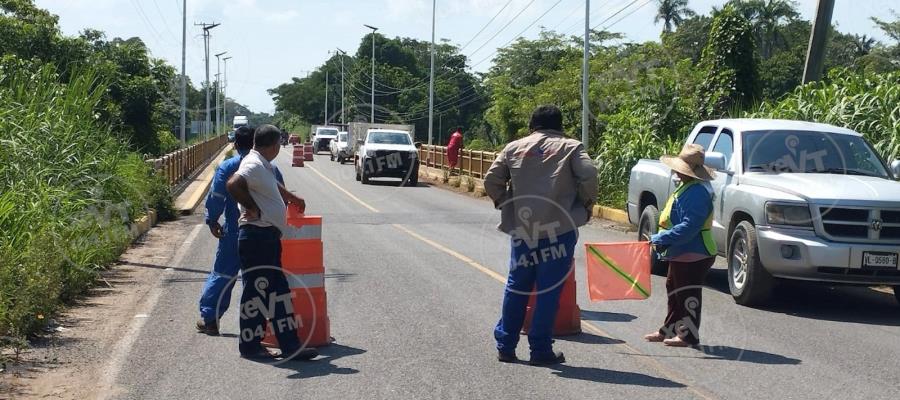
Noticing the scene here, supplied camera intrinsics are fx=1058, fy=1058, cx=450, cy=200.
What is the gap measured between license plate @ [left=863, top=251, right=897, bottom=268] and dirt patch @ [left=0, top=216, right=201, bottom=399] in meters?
6.78

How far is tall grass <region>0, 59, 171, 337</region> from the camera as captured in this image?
9172mm

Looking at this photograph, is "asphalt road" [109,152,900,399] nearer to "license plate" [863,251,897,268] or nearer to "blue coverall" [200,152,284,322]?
"blue coverall" [200,152,284,322]

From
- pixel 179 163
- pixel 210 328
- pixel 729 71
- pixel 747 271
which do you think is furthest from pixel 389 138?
pixel 210 328

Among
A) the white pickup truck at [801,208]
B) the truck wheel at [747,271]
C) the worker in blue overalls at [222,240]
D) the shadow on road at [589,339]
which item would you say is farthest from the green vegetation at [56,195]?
the truck wheel at [747,271]

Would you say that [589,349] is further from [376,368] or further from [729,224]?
[729,224]

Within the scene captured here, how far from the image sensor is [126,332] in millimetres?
8898

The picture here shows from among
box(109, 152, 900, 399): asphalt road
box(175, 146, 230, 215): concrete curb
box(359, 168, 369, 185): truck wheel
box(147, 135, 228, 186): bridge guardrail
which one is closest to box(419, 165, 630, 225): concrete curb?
box(359, 168, 369, 185): truck wheel

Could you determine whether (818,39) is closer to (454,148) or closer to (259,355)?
(259,355)

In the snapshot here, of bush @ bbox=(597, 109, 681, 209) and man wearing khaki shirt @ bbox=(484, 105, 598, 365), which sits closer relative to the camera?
man wearing khaki shirt @ bbox=(484, 105, 598, 365)

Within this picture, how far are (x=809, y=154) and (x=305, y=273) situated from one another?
6086 mm

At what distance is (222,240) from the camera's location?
8.92m

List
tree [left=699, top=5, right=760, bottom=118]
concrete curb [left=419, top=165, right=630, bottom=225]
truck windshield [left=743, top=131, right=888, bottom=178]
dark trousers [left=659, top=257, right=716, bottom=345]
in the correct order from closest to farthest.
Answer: dark trousers [left=659, top=257, right=716, bottom=345], truck windshield [left=743, top=131, right=888, bottom=178], concrete curb [left=419, top=165, right=630, bottom=225], tree [left=699, top=5, right=760, bottom=118]

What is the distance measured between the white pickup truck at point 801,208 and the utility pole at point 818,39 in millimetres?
6902

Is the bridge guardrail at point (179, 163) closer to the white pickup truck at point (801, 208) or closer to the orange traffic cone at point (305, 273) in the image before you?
the white pickup truck at point (801, 208)
